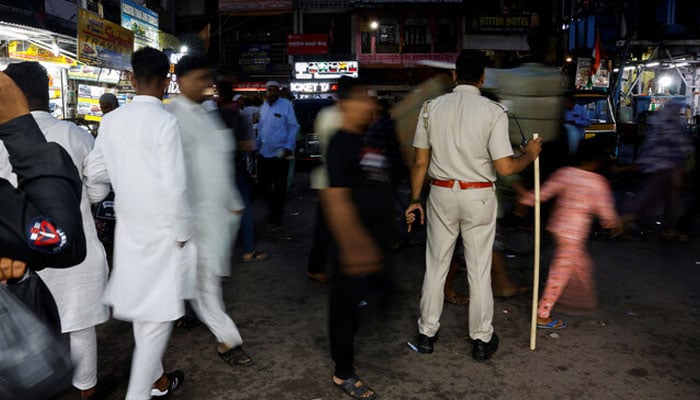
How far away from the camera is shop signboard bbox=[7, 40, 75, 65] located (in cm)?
980

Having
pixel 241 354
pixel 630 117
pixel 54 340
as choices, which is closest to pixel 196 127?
pixel 241 354

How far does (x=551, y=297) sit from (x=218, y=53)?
28.1 m

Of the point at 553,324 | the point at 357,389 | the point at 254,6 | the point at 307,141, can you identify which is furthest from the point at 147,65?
the point at 254,6

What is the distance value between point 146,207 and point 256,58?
2739 centimetres

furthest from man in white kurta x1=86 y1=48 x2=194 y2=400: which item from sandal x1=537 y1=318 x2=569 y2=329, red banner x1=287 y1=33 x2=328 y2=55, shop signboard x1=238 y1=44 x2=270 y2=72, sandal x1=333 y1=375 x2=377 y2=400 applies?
shop signboard x1=238 y1=44 x2=270 y2=72

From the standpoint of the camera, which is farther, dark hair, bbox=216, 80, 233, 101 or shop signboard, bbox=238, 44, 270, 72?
shop signboard, bbox=238, 44, 270, 72

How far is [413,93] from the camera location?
6.03 m

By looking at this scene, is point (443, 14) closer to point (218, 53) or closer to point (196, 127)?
point (218, 53)

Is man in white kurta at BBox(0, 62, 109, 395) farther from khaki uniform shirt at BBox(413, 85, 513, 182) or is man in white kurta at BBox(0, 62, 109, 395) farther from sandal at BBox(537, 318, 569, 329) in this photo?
sandal at BBox(537, 318, 569, 329)

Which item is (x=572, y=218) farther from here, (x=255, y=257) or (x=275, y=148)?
(x=275, y=148)

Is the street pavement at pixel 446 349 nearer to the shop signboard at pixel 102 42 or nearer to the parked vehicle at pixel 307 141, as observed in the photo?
the shop signboard at pixel 102 42

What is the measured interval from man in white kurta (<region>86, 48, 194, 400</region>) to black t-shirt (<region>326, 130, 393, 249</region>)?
85 centimetres

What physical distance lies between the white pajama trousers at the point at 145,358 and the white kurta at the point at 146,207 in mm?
66

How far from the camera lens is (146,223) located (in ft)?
9.45
